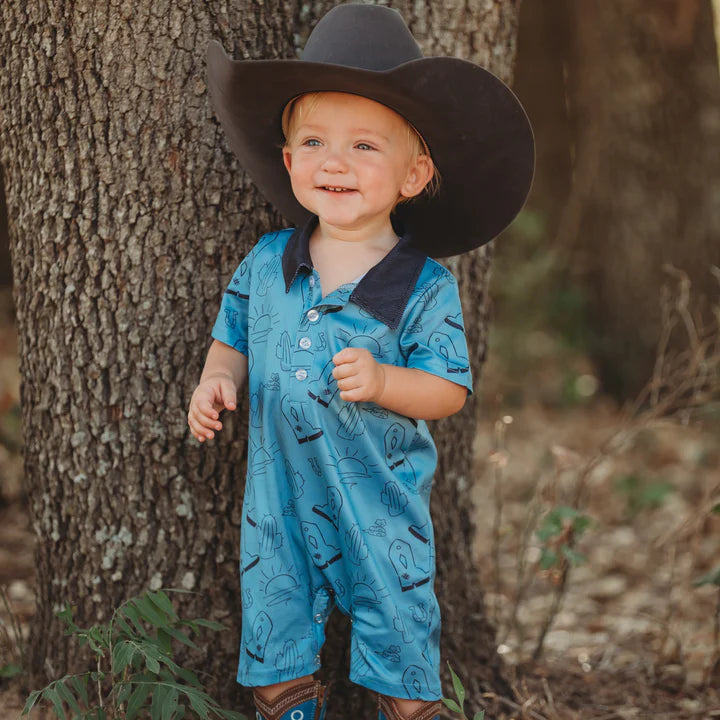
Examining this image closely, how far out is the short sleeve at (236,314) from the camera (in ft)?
7.81

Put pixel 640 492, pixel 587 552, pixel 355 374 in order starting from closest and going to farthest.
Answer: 1. pixel 355 374
2. pixel 587 552
3. pixel 640 492

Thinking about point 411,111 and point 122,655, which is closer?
point 411,111

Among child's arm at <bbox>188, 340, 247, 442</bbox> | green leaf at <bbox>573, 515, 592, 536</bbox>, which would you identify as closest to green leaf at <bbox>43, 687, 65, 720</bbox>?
child's arm at <bbox>188, 340, 247, 442</bbox>

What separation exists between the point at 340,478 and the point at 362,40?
3.22ft

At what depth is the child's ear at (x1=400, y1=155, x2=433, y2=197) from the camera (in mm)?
2268

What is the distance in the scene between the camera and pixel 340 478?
2.20 metres

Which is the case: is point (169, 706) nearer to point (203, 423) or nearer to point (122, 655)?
point (122, 655)

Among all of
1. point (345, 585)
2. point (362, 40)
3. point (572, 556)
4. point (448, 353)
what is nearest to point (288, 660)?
point (345, 585)

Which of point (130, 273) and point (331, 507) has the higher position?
point (130, 273)

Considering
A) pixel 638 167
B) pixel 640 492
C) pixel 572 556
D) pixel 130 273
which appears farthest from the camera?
pixel 638 167

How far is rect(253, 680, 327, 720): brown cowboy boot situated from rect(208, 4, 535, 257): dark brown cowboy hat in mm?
1124

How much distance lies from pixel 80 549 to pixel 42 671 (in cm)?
44

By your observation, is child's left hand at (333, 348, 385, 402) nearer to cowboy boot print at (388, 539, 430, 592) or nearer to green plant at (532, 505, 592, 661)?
cowboy boot print at (388, 539, 430, 592)

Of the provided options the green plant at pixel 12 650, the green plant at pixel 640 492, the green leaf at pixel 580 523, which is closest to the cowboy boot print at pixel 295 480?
the green plant at pixel 12 650
